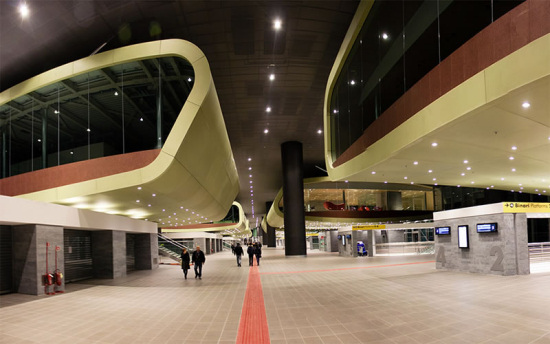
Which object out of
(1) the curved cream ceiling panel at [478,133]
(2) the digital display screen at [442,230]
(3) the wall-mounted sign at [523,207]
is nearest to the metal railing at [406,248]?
(1) the curved cream ceiling panel at [478,133]

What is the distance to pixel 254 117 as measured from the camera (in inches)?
1048

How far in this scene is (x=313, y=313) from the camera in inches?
310

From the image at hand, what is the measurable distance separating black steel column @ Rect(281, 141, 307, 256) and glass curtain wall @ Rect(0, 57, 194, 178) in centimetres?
1915

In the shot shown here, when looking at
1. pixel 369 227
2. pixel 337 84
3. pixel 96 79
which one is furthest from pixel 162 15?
pixel 369 227

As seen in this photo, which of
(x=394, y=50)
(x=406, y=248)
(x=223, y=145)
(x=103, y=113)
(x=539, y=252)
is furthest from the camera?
(x=406, y=248)

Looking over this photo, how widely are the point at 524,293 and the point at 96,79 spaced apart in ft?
53.2

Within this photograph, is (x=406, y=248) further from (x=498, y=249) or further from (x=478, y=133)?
(x=478, y=133)

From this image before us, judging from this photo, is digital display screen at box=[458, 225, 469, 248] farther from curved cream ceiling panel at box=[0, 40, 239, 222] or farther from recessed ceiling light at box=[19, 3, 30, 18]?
recessed ceiling light at box=[19, 3, 30, 18]

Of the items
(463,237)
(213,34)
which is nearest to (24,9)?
(213,34)

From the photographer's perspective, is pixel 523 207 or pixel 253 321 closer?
pixel 253 321

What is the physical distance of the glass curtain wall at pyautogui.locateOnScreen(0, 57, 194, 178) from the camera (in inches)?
557

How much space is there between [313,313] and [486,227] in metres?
9.05

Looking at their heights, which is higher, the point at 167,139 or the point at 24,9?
the point at 24,9

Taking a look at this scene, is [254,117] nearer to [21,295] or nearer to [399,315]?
[21,295]
